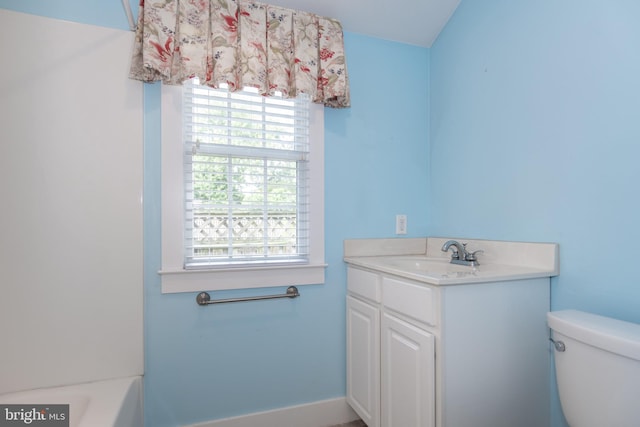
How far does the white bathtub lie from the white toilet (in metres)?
1.59

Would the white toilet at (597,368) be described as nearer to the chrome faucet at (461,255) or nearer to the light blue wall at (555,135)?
the light blue wall at (555,135)

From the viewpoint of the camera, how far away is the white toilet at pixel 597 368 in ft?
2.92

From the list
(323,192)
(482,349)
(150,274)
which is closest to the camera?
(482,349)

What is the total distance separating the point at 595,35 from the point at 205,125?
169cm

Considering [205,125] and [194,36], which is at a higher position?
[194,36]

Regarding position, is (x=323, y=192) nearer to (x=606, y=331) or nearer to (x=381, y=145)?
(x=381, y=145)

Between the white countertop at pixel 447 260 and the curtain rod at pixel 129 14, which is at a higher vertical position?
the curtain rod at pixel 129 14

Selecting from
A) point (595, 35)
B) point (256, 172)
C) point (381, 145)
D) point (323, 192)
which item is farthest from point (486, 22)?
point (256, 172)

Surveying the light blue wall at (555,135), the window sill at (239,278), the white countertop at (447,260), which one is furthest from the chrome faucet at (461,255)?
the window sill at (239,278)

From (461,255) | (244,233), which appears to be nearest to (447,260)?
(461,255)

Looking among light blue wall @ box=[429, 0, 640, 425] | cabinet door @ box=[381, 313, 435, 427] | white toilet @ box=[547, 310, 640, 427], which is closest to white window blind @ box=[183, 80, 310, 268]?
cabinet door @ box=[381, 313, 435, 427]

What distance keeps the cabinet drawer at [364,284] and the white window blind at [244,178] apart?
0.29m

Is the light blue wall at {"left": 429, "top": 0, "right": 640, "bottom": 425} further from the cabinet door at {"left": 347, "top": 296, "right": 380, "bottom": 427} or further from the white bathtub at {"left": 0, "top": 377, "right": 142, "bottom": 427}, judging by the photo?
the white bathtub at {"left": 0, "top": 377, "right": 142, "bottom": 427}

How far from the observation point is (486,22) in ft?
5.50
